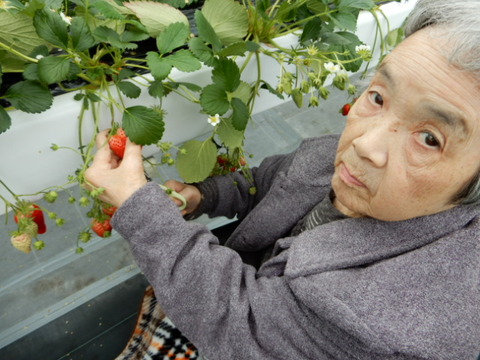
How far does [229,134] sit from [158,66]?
20 centimetres

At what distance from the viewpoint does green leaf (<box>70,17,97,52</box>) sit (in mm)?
454

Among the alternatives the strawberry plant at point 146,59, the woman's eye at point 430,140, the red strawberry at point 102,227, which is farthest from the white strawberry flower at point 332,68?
the red strawberry at point 102,227

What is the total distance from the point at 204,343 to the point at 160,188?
23 centimetres

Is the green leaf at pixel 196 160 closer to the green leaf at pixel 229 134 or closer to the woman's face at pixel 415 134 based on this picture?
the green leaf at pixel 229 134

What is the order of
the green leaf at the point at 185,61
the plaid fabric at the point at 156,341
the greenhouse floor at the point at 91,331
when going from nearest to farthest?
1. the green leaf at the point at 185,61
2. the plaid fabric at the point at 156,341
3. the greenhouse floor at the point at 91,331

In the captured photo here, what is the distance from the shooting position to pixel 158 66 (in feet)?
1.51

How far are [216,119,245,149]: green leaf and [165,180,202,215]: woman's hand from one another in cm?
18

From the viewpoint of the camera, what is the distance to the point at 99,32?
0.46 metres

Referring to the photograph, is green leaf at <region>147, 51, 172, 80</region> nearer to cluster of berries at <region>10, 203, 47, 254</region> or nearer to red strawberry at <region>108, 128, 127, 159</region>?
red strawberry at <region>108, 128, 127, 159</region>

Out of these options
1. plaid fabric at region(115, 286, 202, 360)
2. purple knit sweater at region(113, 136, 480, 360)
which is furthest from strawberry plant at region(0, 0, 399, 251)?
plaid fabric at region(115, 286, 202, 360)

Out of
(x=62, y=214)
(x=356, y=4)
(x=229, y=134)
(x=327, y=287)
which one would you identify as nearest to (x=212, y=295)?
(x=327, y=287)

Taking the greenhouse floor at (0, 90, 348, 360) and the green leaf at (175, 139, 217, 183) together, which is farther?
the greenhouse floor at (0, 90, 348, 360)

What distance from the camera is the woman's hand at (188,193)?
0.76 meters

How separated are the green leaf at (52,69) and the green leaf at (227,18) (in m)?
0.22
